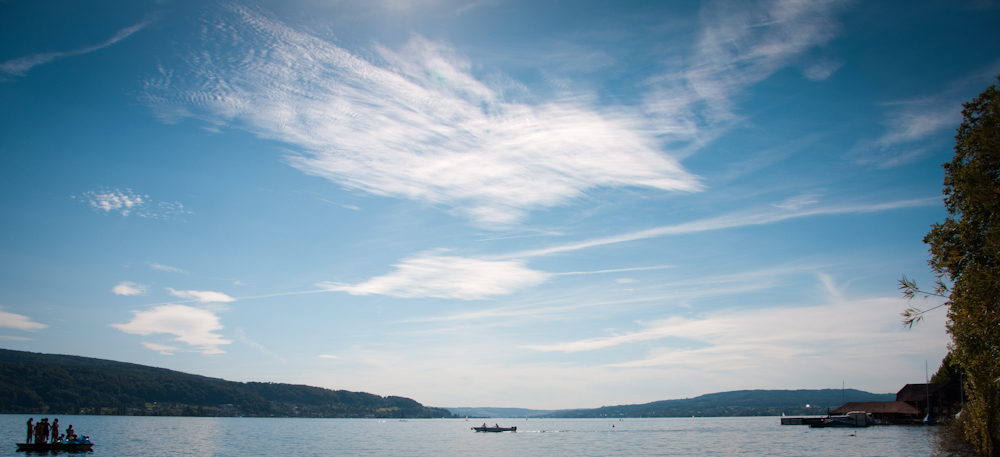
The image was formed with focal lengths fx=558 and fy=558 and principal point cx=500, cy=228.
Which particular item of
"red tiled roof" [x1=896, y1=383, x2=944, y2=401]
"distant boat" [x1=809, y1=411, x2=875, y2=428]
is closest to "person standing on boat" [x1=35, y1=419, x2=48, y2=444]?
"distant boat" [x1=809, y1=411, x2=875, y2=428]

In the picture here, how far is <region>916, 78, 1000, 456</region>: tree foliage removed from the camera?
18.1 meters

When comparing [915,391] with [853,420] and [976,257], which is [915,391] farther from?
[976,257]

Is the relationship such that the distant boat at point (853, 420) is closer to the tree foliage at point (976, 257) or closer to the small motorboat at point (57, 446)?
the tree foliage at point (976, 257)

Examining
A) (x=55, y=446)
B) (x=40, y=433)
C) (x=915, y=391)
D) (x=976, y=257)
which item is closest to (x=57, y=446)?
(x=55, y=446)

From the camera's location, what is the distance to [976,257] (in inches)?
920

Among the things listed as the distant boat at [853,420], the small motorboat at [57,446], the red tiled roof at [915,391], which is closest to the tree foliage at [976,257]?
the small motorboat at [57,446]

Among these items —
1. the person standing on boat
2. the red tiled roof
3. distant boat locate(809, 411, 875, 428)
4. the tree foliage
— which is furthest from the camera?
distant boat locate(809, 411, 875, 428)

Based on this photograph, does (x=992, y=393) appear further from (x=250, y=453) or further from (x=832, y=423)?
(x=832, y=423)

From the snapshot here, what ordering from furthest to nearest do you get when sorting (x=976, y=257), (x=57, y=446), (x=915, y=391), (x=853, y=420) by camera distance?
(x=853, y=420), (x=915, y=391), (x=57, y=446), (x=976, y=257)

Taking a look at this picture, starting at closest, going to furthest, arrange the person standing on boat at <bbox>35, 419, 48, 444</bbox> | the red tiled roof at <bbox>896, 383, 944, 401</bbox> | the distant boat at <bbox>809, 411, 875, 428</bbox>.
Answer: the person standing on boat at <bbox>35, 419, 48, 444</bbox>
the red tiled roof at <bbox>896, 383, 944, 401</bbox>
the distant boat at <bbox>809, 411, 875, 428</bbox>

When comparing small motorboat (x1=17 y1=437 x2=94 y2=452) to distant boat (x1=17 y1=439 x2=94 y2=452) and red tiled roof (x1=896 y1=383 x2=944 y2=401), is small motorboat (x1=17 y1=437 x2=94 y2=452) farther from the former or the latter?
red tiled roof (x1=896 y1=383 x2=944 y2=401)

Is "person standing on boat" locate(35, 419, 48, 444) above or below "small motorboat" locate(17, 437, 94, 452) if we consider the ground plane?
above

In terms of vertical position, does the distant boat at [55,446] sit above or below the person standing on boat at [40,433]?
below

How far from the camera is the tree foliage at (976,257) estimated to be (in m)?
18.1
